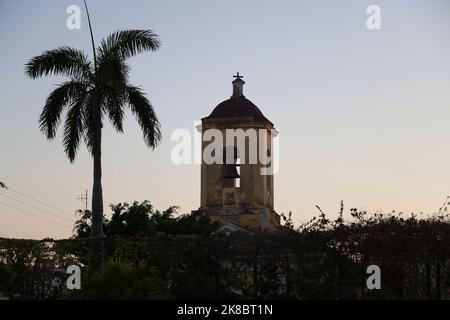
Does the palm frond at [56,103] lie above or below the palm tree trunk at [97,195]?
above

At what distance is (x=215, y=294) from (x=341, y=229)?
3176 millimetres

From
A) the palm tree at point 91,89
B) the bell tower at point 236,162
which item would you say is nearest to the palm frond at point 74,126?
the palm tree at point 91,89

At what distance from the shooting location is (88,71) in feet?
78.0

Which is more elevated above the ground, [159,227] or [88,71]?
[88,71]

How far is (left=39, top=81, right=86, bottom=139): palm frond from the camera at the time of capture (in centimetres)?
2377

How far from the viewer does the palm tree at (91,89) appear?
23.5 metres

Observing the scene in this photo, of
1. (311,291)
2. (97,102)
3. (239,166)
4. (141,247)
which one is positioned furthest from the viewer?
(239,166)

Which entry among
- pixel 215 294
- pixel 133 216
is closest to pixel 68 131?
pixel 215 294

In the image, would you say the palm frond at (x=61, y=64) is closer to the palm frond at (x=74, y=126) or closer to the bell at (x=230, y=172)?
the palm frond at (x=74, y=126)

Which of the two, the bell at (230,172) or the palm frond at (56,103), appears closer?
the palm frond at (56,103)
